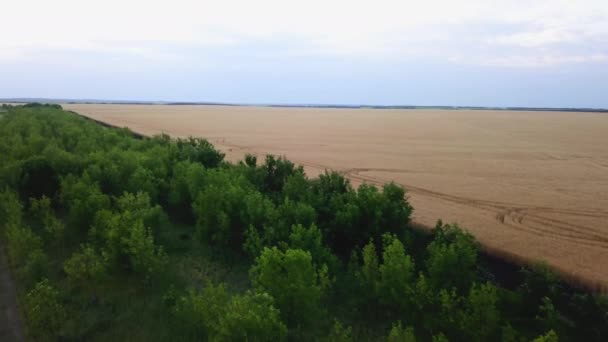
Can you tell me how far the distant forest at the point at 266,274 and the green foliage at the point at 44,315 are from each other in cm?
2

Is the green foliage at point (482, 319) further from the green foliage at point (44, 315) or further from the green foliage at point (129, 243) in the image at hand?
the green foliage at point (44, 315)

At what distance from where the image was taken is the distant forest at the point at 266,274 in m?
6.76

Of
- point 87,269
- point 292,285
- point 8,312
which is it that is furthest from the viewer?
point 87,269

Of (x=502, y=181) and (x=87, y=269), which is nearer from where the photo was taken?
(x=87, y=269)

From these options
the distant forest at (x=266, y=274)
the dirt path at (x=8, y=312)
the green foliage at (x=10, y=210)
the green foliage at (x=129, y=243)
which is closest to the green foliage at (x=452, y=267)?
the distant forest at (x=266, y=274)

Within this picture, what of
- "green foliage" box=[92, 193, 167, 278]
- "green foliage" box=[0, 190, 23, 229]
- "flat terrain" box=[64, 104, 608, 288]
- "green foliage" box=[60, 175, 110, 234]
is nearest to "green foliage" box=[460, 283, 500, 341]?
"flat terrain" box=[64, 104, 608, 288]

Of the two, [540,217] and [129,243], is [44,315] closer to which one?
[129,243]

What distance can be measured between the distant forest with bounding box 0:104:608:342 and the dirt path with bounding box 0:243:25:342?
20 centimetres

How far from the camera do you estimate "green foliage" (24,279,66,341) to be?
7039mm

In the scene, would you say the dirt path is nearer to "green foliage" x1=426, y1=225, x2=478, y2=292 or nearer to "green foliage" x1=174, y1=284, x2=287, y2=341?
"green foliage" x1=174, y1=284, x2=287, y2=341

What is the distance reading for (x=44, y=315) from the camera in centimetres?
706

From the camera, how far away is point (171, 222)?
13.7 metres

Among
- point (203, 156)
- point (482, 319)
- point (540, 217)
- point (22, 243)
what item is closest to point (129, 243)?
point (22, 243)

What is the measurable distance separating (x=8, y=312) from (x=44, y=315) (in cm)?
172
